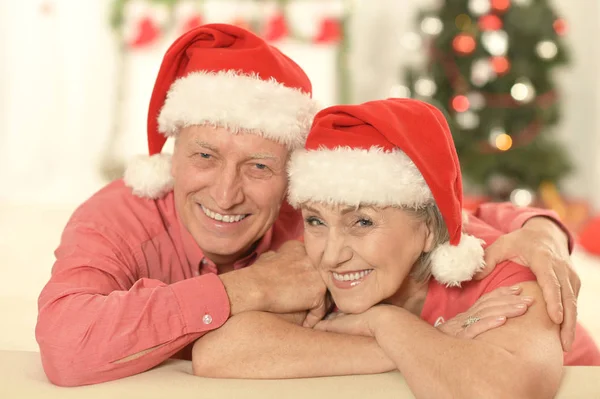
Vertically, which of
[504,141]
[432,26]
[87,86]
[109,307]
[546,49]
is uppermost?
[432,26]

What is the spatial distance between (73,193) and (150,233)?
5.15 m

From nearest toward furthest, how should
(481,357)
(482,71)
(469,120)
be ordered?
1. (481,357)
2. (482,71)
3. (469,120)

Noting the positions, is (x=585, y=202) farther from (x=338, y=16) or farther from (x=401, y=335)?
(x=401, y=335)

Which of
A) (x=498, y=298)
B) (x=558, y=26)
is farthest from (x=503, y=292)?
(x=558, y=26)

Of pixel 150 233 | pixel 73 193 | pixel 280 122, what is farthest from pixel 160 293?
pixel 73 193

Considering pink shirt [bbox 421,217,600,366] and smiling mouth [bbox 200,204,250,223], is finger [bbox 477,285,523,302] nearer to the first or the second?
pink shirt [bbox 421,217,600,366]

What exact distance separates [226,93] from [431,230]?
683mm

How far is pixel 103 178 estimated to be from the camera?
22.6 feet

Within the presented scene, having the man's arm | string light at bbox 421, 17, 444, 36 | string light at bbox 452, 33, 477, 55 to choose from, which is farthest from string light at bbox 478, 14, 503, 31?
the man's arm

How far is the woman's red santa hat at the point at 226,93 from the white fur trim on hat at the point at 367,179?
0.88 feet

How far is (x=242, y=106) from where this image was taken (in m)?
1.97

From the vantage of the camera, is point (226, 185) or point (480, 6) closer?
point (226, 185)

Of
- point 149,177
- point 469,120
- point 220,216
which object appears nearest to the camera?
point 220,216

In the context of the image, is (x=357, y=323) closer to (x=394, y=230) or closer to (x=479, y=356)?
(x=394, y=230)
